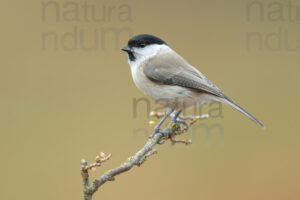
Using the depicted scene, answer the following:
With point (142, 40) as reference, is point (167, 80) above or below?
below

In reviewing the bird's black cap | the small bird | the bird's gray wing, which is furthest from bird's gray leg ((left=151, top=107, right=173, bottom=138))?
the bird's black cap

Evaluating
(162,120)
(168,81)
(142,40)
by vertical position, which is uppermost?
(142,40)

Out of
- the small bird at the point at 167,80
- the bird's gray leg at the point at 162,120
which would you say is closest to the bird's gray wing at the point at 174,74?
the small bird at the point at 167,80

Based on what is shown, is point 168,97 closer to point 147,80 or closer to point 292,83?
point 147,80

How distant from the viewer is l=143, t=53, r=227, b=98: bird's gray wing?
1974 mm

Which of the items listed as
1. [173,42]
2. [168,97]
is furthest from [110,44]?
[168,97]

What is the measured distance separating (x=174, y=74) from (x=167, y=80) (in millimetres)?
64

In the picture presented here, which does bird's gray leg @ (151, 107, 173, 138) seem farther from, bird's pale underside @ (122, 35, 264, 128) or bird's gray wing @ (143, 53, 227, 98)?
bird's gray wing @ (143, 53, 227, 98)

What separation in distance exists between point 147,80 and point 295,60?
2.44 meters

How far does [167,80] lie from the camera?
1.98m

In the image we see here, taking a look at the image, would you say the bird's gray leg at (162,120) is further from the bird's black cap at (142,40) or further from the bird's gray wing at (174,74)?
the bird's black cap at (142,40)

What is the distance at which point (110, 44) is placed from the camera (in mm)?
3594

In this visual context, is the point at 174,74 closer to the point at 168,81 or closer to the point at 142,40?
the point at 168,81

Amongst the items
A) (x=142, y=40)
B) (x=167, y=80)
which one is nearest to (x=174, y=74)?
(x=167, y=80)
